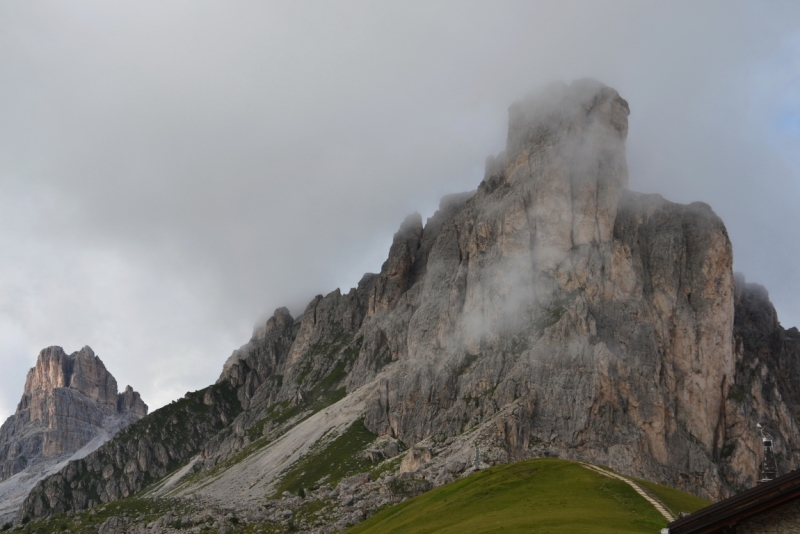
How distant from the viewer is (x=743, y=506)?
20.0 meters

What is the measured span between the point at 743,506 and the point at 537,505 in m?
39.2

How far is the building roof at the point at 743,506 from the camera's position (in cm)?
1983

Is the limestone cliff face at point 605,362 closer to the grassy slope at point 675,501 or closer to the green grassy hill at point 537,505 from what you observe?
the green grassy hill at point 537,505

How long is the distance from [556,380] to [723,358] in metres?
51.9

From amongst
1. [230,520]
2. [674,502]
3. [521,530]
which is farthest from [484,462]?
[521,530]

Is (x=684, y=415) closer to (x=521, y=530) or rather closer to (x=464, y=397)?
(x=464, y=397)

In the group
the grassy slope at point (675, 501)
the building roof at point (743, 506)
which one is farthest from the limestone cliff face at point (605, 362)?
the building roof at point (743, 506)

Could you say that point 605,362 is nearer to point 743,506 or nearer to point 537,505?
point 537,505

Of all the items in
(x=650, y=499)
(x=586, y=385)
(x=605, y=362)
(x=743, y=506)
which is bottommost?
(x=650, y=499)

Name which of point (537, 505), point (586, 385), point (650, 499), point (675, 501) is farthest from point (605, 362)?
point (537, 505)

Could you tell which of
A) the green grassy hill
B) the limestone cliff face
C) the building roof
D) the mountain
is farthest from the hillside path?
the limestone cliff face

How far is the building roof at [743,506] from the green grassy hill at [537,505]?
22.8 meters

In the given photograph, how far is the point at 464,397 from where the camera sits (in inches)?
7008

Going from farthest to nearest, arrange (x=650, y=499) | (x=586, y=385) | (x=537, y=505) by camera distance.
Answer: (x=586, y=385)
(x=537, y=505)
(x=650, y=499)
